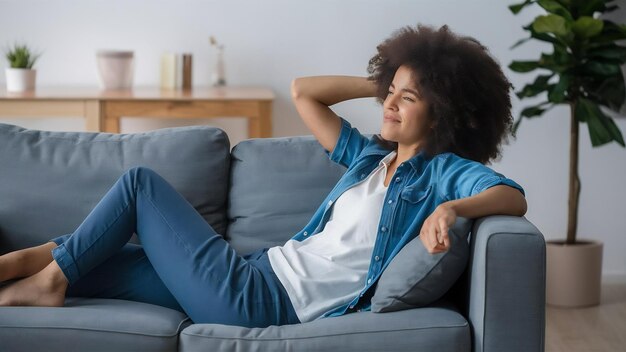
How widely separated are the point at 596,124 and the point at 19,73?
7.72ft

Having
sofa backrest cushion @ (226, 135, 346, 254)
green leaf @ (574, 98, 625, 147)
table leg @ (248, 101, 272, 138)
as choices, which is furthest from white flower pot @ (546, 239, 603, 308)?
sofa backrest cushion @ (226, 135, 346, 254)

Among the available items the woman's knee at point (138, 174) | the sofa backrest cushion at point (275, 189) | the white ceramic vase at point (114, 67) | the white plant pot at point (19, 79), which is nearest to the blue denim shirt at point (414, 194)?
the sofa backrest cushion at point (275, 189)

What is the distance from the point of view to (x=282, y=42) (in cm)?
433

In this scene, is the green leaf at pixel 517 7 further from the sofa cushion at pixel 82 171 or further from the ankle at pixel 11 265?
the ankle at pixel 11 265

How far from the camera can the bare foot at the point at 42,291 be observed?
2.34 metres

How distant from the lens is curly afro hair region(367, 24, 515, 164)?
2391 mm

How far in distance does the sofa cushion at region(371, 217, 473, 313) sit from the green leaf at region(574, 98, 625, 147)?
1.79 meters

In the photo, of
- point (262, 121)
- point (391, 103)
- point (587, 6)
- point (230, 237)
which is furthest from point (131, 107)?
point (587, 6)

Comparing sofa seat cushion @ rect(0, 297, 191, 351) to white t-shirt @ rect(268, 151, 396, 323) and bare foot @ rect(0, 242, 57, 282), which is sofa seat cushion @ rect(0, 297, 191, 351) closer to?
bare foot @ rect(0, 242, 57, 282)

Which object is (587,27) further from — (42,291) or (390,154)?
(42,291)

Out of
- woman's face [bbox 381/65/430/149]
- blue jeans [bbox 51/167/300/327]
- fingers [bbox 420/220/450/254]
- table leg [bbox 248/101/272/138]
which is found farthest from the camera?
table leg [bbox 248/101/272/138]

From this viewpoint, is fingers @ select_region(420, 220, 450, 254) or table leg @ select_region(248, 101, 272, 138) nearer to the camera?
fingers @ select_region(420, 220, 450, 254)

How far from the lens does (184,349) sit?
7.32 ft

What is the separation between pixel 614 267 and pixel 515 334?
252 cm
